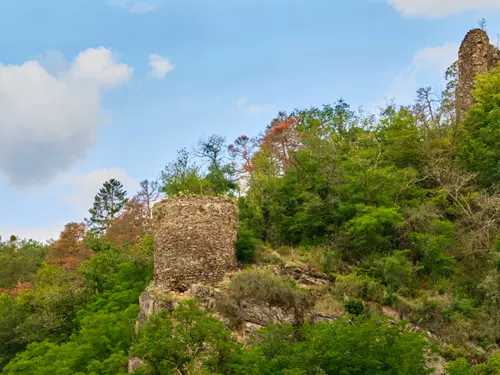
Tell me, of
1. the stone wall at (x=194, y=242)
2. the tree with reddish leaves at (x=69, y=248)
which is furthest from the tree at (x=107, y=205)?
the stone wall at (x=194, y=242)

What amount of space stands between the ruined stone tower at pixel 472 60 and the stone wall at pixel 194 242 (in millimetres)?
19327

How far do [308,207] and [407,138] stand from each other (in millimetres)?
7559

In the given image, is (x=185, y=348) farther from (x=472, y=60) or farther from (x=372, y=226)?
(x=472, y=60)

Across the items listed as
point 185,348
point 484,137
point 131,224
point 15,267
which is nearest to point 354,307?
point 185,348

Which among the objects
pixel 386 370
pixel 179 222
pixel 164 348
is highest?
pixel 179 222

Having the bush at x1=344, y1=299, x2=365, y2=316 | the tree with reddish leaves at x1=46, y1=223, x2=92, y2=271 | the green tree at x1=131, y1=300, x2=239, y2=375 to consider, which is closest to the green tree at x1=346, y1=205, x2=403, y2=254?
the bush at x1=344, y1=299, x2=365, y2=316

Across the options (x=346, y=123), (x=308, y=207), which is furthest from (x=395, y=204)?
(x=346, y=123)

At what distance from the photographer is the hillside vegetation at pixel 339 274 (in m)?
14.9

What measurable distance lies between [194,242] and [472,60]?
22.5 meters

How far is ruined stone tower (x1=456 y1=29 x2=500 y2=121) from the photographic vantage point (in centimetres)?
3412

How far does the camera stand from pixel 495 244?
2122cm

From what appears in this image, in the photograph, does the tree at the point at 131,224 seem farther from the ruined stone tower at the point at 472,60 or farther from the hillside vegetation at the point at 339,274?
the ruined stone tower at the point at 472,60

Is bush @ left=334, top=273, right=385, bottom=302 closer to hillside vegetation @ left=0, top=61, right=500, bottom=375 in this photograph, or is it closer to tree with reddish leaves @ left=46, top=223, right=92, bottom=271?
hillside vegetation @ left=0, top=61, right=500, bottom=375

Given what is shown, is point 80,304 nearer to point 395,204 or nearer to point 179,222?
point 179,222
